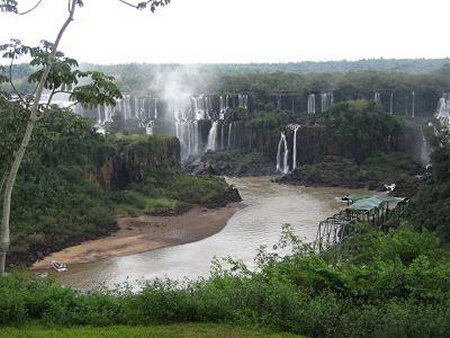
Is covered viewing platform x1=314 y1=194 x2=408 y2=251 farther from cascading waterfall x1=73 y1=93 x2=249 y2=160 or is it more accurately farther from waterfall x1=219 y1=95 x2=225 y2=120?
waterfall x1=219 y1=95 x2=225 y2=120

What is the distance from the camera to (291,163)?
68750mm

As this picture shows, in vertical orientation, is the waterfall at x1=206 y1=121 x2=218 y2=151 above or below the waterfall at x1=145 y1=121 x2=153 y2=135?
below

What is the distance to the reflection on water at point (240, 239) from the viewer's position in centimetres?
3123

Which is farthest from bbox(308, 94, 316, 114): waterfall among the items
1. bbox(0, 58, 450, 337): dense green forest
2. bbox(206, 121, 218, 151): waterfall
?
bbox(206, 121, 218, 151): waterfall

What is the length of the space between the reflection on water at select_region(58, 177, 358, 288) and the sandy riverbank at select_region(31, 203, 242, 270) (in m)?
0.88

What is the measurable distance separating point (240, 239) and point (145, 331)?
2808cm

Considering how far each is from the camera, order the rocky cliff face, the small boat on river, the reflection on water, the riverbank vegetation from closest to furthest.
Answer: the reflection on water, the small boat on river, the riverbank vegetation, the rocky cliff face

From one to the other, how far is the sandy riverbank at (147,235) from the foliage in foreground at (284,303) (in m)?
21.7

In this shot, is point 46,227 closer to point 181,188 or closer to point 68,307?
point 181,188

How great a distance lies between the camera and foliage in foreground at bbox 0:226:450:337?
1105cm

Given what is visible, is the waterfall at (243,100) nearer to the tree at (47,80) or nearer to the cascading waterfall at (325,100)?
the cascading waterfall at (325,100)

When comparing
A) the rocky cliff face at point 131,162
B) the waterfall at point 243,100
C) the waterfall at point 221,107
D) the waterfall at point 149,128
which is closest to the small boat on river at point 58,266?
the rocky cliff face at point 131,162

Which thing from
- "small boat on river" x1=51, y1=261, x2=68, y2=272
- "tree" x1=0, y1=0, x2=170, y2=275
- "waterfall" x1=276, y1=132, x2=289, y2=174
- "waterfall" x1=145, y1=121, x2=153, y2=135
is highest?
"tree" x1=0, y1=0, x2=170, y2=275

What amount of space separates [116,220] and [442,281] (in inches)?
1235
